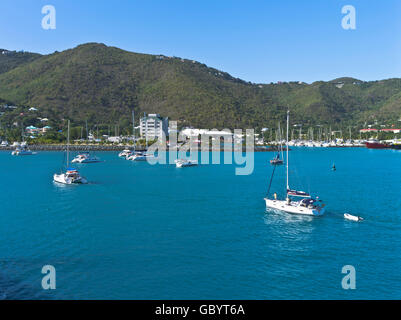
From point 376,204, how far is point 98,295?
3371cm

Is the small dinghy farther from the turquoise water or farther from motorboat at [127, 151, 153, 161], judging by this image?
motorboat at [127, 151, 153, 161]

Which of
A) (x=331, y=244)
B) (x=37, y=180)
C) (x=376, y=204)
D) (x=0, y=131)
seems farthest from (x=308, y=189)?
(x=0, y=131)

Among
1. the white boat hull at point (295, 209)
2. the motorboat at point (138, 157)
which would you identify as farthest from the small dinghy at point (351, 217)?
the motorboat at point (138, 157)

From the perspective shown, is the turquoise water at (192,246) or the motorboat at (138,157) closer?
the turquoise water at (192,246)

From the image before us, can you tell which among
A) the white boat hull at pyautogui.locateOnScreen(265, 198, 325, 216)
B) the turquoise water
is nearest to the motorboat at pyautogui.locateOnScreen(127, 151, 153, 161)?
the turquoise water

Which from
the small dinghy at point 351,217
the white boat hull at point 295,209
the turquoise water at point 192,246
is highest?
the white boat hull at point 295,209

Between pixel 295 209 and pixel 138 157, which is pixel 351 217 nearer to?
pixel 295 209

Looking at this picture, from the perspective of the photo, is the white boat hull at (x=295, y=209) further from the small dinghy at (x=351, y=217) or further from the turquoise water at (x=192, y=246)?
the small dinghy at (x=351, y=217)

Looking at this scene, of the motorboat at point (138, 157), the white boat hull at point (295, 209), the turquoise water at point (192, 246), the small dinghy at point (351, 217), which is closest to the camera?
the turquoise water at point (192, 246)

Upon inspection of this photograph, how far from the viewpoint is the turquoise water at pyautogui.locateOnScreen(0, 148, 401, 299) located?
19.6 meters

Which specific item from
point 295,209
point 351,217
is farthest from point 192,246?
point 351,217

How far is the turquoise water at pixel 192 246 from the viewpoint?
1964 cm

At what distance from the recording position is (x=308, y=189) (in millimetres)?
51562

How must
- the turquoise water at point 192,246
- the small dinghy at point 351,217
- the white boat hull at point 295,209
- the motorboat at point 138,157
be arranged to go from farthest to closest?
the motorboat at point 138,157, the white boat hull at point 295,209, the small dinghy at point 351,217, the turquoise water at point 192,246
